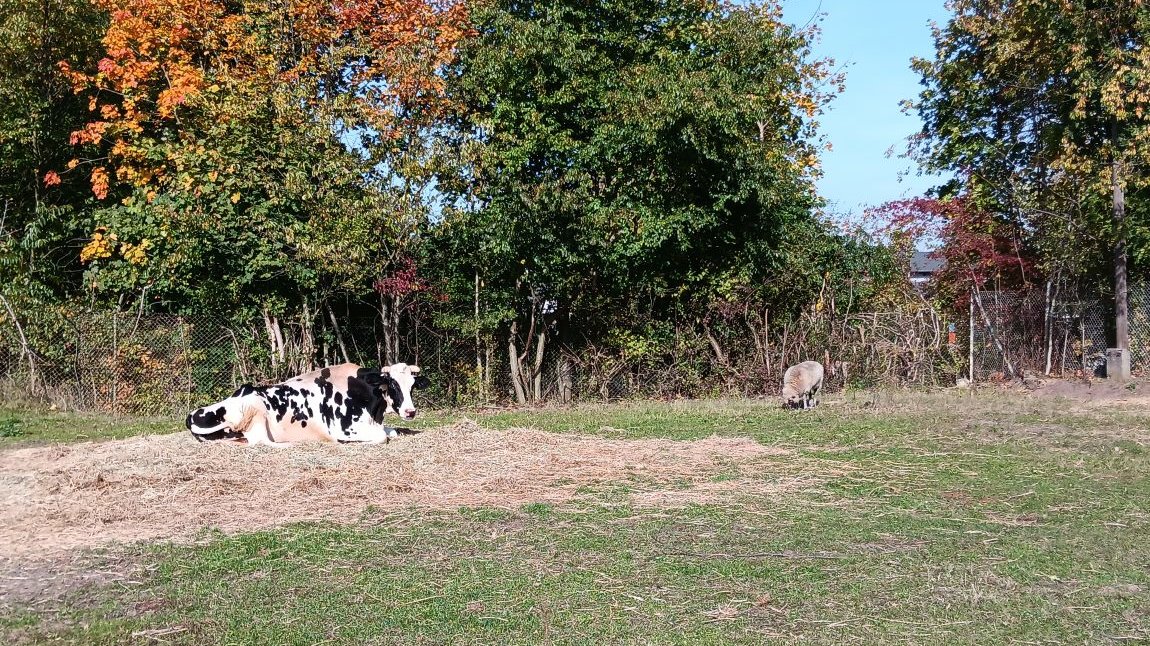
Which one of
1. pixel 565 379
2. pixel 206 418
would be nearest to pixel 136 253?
pixel 565 379

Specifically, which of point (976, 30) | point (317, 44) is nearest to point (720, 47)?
point (976, 30)

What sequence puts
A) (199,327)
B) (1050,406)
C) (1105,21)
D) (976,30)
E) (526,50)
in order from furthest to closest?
(976,30) → (1105,21) → (526,50) → (199,327) → (1050,406)

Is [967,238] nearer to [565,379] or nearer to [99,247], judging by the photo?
[565,379]

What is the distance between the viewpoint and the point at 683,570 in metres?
6.20

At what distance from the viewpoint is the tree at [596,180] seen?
17.4 metres

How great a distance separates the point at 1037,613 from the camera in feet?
17.6

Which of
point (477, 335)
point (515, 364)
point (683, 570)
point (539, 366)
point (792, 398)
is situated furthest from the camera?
point (539, 366)

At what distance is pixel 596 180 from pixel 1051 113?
10147mm

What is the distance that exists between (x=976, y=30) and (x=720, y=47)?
6248 mm

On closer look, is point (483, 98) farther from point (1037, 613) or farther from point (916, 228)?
point (1037, 613)

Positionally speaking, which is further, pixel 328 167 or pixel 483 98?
pixel 483 98

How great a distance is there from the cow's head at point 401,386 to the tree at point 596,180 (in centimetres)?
507

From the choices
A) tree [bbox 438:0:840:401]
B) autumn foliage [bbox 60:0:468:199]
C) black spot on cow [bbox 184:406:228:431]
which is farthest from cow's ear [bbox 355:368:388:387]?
autumn foliage [bbox 60:0:468:199]

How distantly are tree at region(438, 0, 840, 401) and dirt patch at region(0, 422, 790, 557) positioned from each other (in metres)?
6.49
